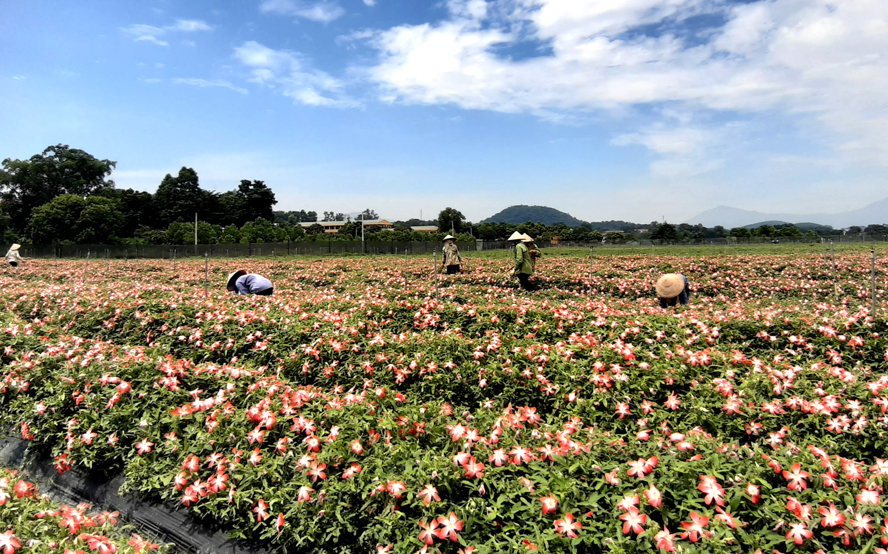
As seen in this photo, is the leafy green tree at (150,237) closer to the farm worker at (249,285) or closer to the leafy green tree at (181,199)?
the leafy green tree at (181,199)

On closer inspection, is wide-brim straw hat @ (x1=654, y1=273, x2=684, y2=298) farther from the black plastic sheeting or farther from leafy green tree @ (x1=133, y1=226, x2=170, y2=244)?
leafy green tree @ (x1=133, y1=226, x2=170, y2=244)

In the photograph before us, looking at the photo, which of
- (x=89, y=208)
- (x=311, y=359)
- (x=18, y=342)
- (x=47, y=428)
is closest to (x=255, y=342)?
(x=311, y=359)

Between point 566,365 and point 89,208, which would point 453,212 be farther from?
point 566,365

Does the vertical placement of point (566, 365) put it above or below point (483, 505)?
above

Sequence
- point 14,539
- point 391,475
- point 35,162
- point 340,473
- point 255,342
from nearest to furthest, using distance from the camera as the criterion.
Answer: point 14,539 < point 391,475 < point 340,473 < point 255,342 < point 35,162

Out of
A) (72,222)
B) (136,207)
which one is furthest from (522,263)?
(136,207)

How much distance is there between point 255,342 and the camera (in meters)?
6.10

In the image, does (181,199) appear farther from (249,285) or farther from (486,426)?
(486,426)

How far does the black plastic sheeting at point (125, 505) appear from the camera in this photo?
304 cm

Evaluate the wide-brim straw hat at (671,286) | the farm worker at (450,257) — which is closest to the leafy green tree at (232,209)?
the farm worker at (450,257)

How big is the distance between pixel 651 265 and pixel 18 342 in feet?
49.0

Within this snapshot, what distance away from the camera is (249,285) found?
9.87 m

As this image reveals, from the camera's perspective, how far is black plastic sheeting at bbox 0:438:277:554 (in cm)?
304

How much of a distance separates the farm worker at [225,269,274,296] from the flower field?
2.68m
